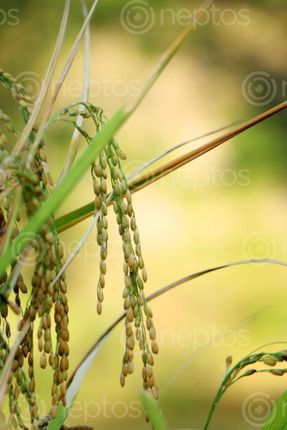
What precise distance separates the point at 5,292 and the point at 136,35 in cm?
253

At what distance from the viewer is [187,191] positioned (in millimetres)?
2777

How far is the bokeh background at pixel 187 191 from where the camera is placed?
8.71ft

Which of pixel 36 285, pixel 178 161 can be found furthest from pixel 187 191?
pixel 36 285

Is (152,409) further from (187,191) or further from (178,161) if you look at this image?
(187,191)

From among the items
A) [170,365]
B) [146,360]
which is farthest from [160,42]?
[146,360]

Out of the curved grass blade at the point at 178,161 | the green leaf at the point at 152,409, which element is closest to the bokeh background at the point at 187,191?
the curved grass blade at the point at 178,161

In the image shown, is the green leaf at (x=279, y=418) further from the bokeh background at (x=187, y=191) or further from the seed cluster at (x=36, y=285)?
the bokeh background at (x=187, y=191)

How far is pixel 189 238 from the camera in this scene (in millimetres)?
2770

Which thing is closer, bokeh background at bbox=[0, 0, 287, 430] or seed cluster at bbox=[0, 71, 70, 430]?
seed cluster at bbox=[0, 71, 70, 430]

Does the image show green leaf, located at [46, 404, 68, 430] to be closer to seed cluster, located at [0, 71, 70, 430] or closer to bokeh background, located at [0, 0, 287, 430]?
seed cluster, located at [0, 71, 70, 430]

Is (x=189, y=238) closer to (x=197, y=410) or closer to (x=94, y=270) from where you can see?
(x=94, y=270)

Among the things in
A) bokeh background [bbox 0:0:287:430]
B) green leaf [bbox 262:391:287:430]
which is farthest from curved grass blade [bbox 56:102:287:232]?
bokeh background [bbox 0:0:287:430]

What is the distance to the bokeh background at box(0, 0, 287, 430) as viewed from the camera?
266cm

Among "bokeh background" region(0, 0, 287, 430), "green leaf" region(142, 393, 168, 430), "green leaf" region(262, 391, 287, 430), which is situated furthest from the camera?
"bokeh background" region(0, 0, 287, 430)
